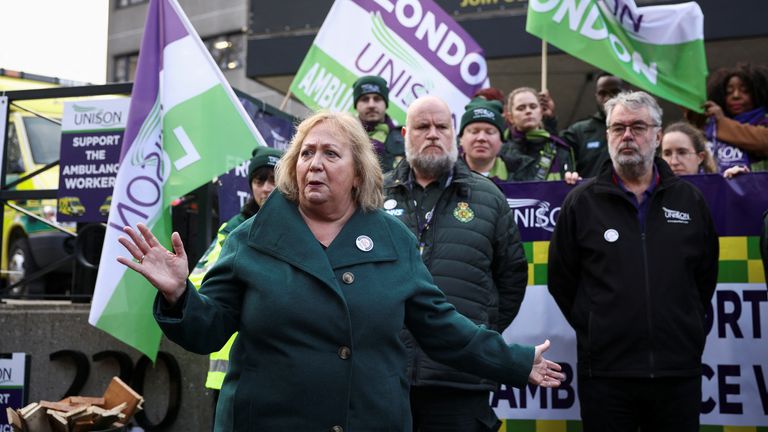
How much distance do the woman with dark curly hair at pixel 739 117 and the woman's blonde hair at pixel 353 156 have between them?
3.78 m

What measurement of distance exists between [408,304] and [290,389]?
60 cm

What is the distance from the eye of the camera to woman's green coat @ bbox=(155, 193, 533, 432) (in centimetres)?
301

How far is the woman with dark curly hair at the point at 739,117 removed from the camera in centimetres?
624

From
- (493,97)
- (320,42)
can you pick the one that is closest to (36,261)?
(320,42)

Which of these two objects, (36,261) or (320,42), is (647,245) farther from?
(36,261)

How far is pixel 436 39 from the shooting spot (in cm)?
813

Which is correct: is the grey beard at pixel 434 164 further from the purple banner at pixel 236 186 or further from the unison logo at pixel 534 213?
the purple banner at pixel 236 186

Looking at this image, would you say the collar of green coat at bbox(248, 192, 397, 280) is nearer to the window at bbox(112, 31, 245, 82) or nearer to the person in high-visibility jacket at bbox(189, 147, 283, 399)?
the person in high-visibility jacket at bbox(189, 147, 283, 399)

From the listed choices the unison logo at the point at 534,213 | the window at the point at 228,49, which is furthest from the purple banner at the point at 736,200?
the window at the point at 228,49

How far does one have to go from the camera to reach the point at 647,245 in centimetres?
463

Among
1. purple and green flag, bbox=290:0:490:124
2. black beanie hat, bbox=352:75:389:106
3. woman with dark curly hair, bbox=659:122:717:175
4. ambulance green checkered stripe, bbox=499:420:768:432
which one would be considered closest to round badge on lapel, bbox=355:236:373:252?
ambulance green checkered stripe, bbox=499:420:768:432

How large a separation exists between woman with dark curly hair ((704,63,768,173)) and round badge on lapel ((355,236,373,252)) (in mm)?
3938

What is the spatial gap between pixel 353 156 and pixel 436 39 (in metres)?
4.99

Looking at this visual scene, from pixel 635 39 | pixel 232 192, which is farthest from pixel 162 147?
pixel 635 39
